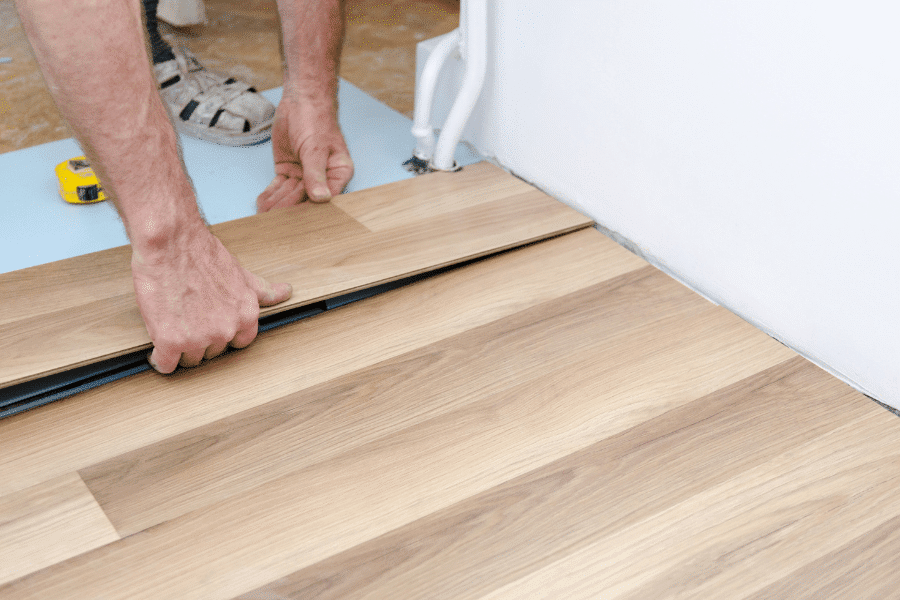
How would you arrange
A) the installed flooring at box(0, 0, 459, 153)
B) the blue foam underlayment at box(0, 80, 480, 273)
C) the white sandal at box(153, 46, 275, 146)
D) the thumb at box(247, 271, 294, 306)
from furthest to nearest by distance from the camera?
1. the installed flooring at box(0, 0, 459, 153)
2. the white sandal at box(153, 46, 275, 146)
3. the blue foam underlayment at box(0, 80, 480, 273)
4. the thumb at box(247, 271, 294, 306)

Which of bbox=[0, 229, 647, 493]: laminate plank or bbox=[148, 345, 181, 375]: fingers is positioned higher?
bbox=[148, 345, 181, 375]: fingers

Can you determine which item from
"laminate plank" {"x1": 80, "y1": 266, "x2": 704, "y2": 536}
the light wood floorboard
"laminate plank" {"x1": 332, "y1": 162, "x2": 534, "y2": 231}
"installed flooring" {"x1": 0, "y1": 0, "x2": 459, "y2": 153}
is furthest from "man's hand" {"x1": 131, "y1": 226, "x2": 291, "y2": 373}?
"installed flooring" {"x1": 0, "y1": 0, "x2": 459, "y2": 153}

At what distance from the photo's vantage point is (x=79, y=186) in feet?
5.17

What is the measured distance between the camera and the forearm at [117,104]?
1.00 meters

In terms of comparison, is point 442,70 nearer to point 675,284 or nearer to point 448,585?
point 675,284

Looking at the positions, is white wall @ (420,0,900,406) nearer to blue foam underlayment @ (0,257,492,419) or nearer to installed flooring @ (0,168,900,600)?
installed flooring @ (0,168,900,600)

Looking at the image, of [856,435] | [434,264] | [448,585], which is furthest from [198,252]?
[856,435]

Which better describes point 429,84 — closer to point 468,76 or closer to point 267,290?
point 468,76

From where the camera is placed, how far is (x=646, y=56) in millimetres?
1313

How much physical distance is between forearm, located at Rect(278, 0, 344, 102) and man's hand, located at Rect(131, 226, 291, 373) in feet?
1.95

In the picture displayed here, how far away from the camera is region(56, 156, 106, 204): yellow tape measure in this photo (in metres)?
1.58

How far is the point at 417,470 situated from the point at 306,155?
32.3 inches

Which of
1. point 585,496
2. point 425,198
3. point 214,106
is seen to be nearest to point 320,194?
point 425,198

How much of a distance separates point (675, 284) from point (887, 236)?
1.20 feet
